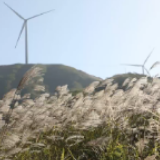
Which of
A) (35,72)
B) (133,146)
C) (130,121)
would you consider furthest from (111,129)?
(35,72)

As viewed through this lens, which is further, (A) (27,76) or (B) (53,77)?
(B) (53,77)

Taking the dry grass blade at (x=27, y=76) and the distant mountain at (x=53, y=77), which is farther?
the distant mountain at (x=53, y=77)

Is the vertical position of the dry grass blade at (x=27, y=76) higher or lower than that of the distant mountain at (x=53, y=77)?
higher

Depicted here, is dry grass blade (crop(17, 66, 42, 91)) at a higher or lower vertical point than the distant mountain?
higher

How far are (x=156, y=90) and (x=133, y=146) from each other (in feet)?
3.26

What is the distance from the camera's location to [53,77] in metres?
82.5

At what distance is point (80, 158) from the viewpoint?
135 inches

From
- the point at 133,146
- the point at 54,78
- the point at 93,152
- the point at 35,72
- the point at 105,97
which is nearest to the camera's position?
the point at 35,72

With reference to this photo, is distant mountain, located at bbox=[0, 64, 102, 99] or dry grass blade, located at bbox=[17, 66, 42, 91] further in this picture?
distant mountain, located at bbox=[0, 64, 102, 99]

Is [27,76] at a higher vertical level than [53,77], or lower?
higher

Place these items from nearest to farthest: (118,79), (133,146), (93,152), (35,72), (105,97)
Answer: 1. (35,72)
2. (133,146)
3. (93,152)
4. (105,97)
5. (118,79)

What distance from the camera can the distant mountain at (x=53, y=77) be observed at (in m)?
76.1

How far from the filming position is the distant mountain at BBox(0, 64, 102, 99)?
7606 centimetres

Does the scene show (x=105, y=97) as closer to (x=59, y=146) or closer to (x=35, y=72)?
(x=59, y=146)
